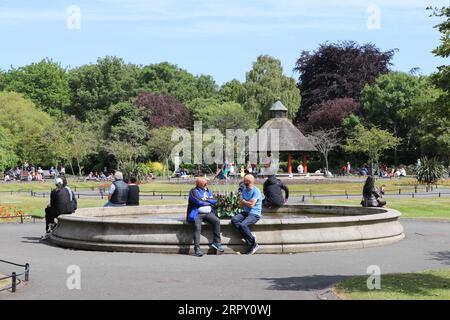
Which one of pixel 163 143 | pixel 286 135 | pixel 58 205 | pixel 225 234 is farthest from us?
pixel 163 143

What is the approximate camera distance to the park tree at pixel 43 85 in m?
104

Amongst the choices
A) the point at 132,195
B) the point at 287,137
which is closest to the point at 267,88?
the point at 287,137

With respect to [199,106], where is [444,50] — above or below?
below

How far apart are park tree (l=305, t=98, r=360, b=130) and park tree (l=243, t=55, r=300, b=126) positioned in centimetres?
358

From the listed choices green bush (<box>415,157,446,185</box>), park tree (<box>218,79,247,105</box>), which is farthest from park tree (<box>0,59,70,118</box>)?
green bush (<box>415,157,446,185</box>)

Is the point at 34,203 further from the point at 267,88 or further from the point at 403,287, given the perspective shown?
the point at 267,88

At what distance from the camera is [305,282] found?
468 inches

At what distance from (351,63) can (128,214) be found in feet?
222

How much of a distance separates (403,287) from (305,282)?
1.74 metres

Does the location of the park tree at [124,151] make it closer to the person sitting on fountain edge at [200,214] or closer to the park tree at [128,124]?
the park tree at [128,124]

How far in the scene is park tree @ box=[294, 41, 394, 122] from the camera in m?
85.9

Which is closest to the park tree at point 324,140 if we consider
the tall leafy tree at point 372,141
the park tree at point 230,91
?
the tall leafy tree at point 372,141

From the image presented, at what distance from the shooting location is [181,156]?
8238cm

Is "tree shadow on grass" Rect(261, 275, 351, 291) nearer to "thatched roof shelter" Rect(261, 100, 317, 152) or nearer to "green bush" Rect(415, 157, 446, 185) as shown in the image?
"green bush" Rect(415, 157, 446, 185)
